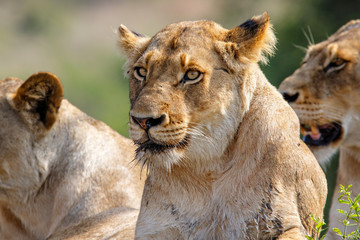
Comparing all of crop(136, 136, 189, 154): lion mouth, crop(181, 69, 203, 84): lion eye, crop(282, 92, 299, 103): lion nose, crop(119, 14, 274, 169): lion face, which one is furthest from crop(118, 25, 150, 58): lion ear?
crop(282, 92, 299, 103): lion nose

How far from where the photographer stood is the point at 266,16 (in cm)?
367

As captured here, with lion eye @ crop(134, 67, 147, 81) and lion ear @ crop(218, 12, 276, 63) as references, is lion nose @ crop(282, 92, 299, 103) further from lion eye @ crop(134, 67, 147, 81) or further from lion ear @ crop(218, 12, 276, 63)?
lion eye @ crop(134, 67, 147, 81)

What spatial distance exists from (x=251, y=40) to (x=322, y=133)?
187 centimetres

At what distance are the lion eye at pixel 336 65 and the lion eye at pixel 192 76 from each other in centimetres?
202

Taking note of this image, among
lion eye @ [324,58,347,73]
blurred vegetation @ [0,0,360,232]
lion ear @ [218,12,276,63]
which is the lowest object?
blurred vegetation @ [0,0,360,232]

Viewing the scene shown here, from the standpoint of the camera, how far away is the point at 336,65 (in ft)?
17.5

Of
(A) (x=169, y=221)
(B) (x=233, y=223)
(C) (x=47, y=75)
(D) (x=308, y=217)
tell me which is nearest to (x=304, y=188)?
(D) (x=308, y=217)

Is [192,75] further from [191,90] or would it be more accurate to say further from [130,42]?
[130,42]

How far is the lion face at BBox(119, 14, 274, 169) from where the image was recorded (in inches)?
135

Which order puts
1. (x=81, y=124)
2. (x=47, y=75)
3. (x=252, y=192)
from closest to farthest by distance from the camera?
(x=252, y=192) → (x=47, y=75) → (x=81, y=124)

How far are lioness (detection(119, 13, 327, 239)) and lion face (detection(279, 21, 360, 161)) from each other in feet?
5.13

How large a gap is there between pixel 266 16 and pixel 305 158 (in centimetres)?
67

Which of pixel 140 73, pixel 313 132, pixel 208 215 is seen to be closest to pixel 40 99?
pixel 140 73

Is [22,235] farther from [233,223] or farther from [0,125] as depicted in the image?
[233,223]
